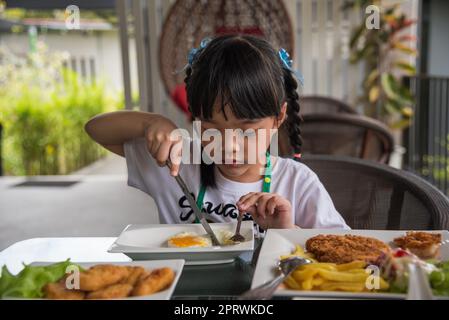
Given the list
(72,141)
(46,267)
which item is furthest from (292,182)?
(72,141)

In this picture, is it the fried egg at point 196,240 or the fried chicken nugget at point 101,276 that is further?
the fried egg at point 196,240

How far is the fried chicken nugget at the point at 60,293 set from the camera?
77 cm

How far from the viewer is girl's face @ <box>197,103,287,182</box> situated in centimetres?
122

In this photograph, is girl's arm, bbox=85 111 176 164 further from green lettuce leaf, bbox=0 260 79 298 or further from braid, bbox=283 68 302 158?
green lettuce leaf, bbox=0 260 79 298

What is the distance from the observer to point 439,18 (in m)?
4.79

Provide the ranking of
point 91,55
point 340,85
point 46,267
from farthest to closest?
point 91,55, point 340,85, point 46,267

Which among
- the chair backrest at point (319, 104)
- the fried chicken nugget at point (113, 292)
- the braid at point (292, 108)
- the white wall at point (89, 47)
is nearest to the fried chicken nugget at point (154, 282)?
the fried chicken nugget at point (113, 292)

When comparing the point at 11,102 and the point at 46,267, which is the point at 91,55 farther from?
the point at 46,267

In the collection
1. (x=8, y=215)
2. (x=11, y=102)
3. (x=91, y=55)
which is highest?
(x=91, y=55)

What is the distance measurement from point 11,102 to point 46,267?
6.13 m

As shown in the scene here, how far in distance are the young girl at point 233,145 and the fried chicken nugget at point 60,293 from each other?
382 mm

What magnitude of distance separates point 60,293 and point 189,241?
0.34m

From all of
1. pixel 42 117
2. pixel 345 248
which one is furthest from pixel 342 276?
pixel 42 117

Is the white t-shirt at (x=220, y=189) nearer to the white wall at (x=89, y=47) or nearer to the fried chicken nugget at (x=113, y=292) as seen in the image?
the fried chicken nugget at (x=113, y=292)
